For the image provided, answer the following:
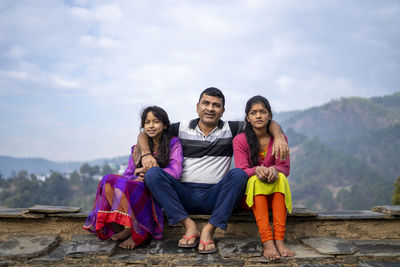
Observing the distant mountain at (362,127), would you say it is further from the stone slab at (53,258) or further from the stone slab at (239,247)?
the stone slab at (53,258)

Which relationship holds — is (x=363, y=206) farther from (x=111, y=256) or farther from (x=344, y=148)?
(x=111, y=256)

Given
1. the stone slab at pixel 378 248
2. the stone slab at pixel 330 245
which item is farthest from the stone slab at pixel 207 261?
the stone slab at pixel 378 248

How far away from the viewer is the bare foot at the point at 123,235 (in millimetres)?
2932

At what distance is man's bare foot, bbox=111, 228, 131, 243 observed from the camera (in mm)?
2932

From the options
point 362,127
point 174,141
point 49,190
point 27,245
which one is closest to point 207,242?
point 174,141

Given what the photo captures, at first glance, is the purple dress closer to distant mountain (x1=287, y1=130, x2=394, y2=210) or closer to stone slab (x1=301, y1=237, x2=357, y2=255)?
stone slab (x1=301, y1=237, x2=357, y2=255)

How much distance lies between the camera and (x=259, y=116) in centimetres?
312

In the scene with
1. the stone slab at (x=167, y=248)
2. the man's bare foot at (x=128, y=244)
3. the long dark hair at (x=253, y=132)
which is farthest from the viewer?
the long dark hair at (x=253, y=132)

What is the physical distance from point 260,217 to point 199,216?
0.63m

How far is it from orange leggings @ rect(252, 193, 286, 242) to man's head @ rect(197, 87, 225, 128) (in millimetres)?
973

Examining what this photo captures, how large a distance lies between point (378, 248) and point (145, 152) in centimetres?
236

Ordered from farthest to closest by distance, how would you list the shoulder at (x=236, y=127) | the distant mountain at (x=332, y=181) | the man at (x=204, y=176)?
the distant mountain at (x=332, y=181), the shoulder at (x=236, y=127), the man at (x=204, y=176)

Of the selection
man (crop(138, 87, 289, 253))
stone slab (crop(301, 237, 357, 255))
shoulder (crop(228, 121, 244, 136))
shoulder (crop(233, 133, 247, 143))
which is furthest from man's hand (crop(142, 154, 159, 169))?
stone slab (crop(301, 237, 357, 255))

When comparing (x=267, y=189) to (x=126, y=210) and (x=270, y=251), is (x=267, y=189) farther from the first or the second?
(x=126, y=210)
